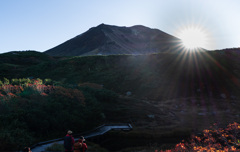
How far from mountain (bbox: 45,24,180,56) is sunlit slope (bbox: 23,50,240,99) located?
5219 cm

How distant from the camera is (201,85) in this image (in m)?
30.2

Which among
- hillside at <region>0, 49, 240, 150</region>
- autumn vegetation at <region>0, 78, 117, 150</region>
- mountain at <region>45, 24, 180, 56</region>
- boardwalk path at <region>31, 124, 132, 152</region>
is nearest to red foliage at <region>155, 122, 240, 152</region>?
hillside at <region>0, 49, 240, 150</region>

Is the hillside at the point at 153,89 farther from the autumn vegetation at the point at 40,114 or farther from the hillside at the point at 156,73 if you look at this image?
the autumn vegetation at the point at 40,114

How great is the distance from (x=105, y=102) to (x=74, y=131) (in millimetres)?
8935

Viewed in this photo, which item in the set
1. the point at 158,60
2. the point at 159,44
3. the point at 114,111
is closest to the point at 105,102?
the point at 114,111

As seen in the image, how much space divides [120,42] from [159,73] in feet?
278

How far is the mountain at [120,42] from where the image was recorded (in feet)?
351

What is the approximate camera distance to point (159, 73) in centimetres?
3538

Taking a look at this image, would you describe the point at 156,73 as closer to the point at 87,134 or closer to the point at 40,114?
the point at 87,134

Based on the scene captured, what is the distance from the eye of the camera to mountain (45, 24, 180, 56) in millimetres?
107000

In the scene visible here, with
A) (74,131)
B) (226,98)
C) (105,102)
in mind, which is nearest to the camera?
(74,131)

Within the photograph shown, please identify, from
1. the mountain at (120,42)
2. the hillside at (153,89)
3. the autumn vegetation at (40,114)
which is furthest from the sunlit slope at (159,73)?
the mountain at (120,42)

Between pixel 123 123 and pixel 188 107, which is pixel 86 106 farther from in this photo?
pixel 188 107

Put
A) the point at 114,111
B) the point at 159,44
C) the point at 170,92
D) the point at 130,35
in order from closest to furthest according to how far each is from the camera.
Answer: the point at 114,111, the point at 170,92, the point at 159,44, the point at 130,35
